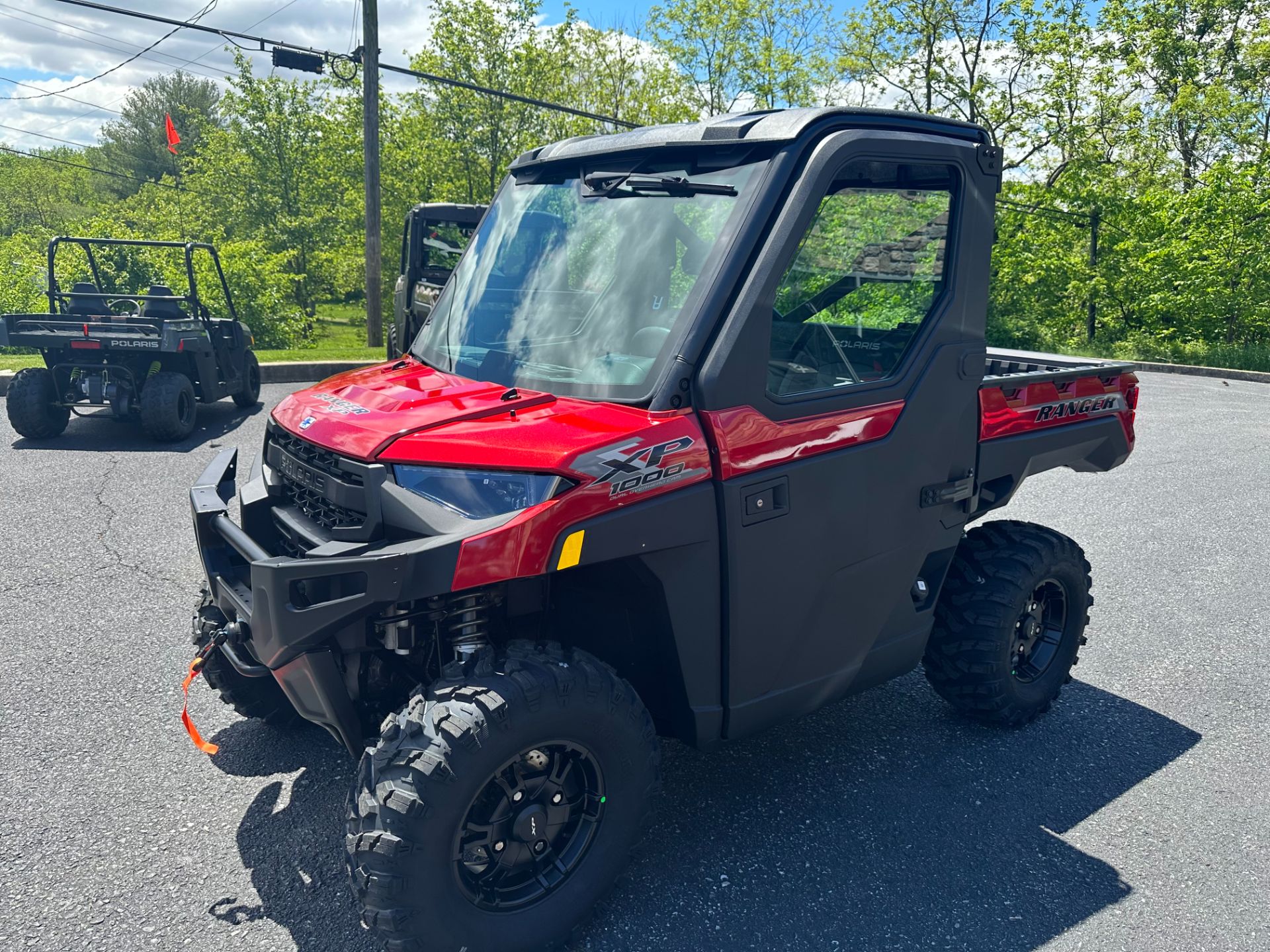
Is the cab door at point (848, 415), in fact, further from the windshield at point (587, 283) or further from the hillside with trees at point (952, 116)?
the hillside with trees at point (952, 116)

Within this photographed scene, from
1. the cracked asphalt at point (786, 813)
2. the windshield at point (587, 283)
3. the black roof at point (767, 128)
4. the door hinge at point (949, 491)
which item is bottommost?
the cracked asphalt at point (786, 813)

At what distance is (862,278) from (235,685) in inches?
104

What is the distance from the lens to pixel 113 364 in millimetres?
9312

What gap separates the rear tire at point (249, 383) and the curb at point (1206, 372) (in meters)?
15.2

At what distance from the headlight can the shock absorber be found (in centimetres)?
29

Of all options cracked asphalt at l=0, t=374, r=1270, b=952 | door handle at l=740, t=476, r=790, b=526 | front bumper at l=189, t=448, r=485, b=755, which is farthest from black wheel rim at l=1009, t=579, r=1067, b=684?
front bumper at l=189, t=448, r=485, b=755

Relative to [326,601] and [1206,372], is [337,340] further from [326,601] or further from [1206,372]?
[326,601]

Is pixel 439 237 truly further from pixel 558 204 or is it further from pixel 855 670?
pixel 855 670

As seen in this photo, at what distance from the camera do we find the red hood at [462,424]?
95.0 inches

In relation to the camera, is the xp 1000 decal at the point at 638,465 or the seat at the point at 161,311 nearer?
the xp 1000 decal at the point at 638,465

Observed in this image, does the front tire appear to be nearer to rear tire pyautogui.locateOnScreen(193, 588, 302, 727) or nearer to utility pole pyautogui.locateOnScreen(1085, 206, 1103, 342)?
rear tire pyautogui.locateOnScreen(193, 588, 302, 727)

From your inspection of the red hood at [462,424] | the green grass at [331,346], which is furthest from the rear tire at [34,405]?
the red hood at [462,424]

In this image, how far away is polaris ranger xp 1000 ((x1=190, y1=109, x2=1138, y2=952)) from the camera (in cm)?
235

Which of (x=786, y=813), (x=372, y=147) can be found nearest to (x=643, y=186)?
(x=786, y=813)
